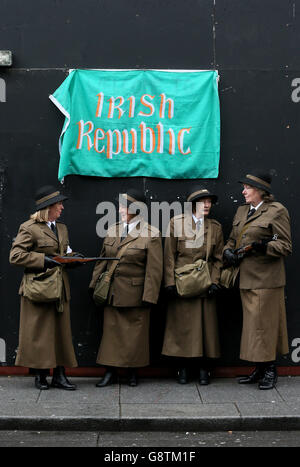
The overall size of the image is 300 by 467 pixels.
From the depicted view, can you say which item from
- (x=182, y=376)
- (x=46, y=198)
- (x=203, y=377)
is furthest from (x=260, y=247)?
(x=46, y=198)

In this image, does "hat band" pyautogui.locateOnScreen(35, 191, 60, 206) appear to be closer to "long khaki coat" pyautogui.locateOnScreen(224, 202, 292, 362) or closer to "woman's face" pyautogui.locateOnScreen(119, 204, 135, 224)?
"woman's face" pyautogui.locateOnScreen(119, 204, 135, 224)

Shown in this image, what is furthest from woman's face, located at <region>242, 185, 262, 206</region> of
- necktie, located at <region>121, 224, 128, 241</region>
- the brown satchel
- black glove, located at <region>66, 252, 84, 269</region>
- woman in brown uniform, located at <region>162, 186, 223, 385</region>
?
black glove, located at <region>66, 252, 84, 269</region>

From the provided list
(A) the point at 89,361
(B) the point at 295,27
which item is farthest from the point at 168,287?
(B) the point at 295,27

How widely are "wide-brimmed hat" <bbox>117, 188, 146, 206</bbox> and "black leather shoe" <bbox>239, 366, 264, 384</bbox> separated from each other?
2241 millimetres

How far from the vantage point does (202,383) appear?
324 inches

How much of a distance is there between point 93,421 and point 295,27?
4.92 metres

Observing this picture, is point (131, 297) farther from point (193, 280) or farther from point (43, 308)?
point (43, 308)

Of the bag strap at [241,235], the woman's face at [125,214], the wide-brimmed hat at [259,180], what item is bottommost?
the bag strap at [241,235]

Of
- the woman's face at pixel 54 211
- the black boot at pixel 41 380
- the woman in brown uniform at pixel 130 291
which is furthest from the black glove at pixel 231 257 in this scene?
the black boot at pixel 41 380

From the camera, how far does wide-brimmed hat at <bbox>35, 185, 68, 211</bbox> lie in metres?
7.85

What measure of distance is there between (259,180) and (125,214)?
1.48 m

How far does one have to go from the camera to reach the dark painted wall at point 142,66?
8547 millimetres

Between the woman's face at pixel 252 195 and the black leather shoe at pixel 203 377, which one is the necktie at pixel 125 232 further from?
the black leather shoe at pixel 203 377

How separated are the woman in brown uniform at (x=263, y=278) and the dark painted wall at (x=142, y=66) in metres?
0.56
